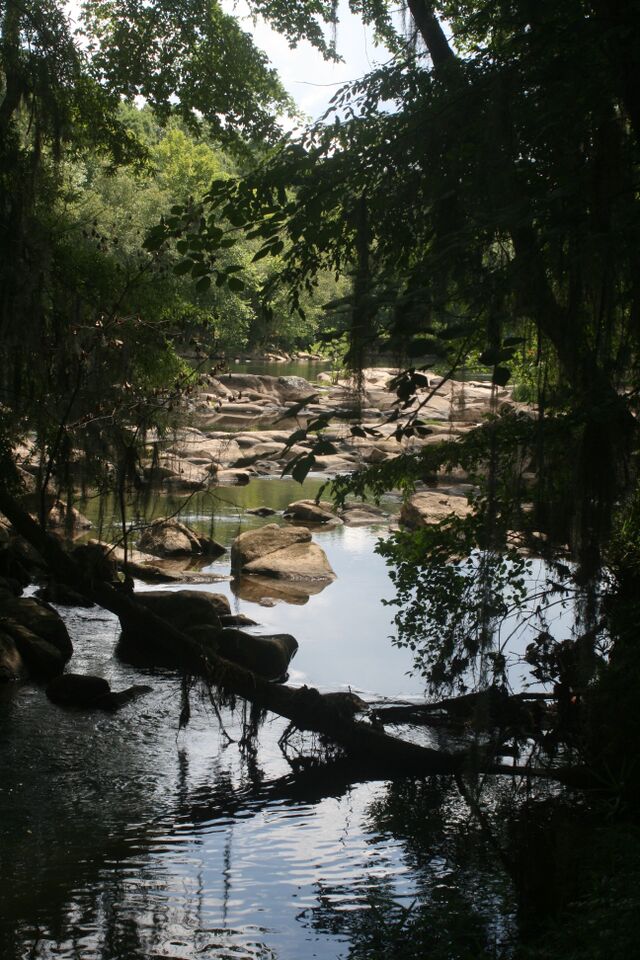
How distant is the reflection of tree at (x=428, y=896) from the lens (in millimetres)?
4277

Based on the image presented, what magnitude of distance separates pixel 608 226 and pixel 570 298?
31 centimetres

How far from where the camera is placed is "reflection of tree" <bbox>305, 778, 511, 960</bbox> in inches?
168

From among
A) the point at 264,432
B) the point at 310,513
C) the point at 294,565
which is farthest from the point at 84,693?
the point at 264,432

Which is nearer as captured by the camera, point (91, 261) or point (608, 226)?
point (608, 226)

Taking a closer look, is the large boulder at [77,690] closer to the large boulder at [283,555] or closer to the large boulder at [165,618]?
the large boulder at [165,618]

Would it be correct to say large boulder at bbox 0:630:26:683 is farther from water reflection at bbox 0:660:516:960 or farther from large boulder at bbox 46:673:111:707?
water reflection at bbox 0:660:516:960

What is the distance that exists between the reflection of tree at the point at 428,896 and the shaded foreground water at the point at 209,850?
0.04 ft

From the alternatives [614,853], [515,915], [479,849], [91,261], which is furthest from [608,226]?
[91,261]

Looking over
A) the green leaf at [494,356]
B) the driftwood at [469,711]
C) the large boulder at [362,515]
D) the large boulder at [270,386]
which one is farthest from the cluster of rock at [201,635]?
the large boulder at [270,386]

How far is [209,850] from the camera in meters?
5.53

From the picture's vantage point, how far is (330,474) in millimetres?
19250

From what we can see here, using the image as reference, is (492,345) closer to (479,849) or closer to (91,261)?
(479,849)

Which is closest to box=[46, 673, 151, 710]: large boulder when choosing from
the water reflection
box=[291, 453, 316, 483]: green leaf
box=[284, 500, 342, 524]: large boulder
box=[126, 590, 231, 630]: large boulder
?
the water reflection

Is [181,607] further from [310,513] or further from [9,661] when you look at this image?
[310,513]
